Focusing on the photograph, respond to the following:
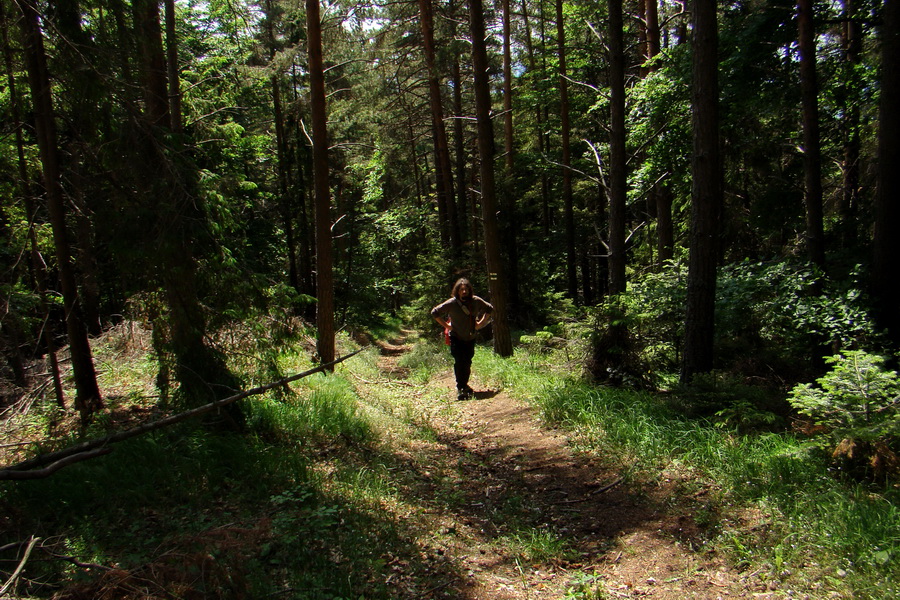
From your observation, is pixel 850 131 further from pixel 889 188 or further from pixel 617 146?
pixel 617 146

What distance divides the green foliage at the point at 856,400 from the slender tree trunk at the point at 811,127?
5.61 meters

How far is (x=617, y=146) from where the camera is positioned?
30.8 feet

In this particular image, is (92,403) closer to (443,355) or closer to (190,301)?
(190,301)

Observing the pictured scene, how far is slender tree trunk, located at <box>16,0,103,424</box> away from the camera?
17.0 ft

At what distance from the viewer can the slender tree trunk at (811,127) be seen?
915 cm

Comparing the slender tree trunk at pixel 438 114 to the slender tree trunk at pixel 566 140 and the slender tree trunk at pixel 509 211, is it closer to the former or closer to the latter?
the slender tree trunk at pixel 509 211

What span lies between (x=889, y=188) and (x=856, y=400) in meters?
5.72

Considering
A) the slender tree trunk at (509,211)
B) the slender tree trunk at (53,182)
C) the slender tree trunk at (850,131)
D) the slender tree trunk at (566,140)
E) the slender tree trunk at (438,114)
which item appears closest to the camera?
the slender tree trunk at (53,182)

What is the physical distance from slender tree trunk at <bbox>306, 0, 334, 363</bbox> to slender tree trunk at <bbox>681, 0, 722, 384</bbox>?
677 centimetres

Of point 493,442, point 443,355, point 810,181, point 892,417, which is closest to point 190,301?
point 493,442

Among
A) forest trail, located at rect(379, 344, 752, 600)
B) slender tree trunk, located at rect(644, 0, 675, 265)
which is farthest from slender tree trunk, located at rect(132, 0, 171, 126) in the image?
slender tree trunk, located at rect(644, 0, 675, 265)

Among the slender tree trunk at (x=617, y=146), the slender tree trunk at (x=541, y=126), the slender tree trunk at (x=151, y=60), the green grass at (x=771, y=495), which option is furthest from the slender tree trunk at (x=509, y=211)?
the slender tree trunk at (x=151, y=60)

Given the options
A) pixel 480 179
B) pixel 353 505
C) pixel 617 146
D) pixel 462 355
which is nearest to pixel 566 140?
pixel 480 179

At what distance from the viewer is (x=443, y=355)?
43.1ft
